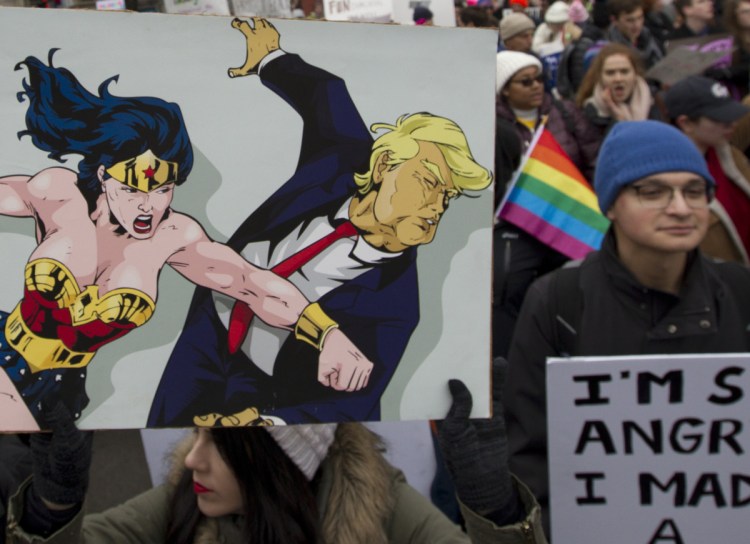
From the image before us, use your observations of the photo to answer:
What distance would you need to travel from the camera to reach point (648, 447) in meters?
2.33

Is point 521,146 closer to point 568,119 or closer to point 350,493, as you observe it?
point 568,119

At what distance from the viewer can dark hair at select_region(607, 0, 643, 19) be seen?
26.7ft

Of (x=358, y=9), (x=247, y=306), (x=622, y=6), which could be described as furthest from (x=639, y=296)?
(x=622, y=6)

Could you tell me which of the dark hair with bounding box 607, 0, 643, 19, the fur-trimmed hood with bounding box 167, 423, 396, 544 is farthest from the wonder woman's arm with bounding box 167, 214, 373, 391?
the dark hair with bounding box 607, 0, 643, 19

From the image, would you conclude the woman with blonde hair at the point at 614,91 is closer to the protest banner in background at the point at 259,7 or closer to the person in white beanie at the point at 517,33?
the protest banner in background at the point at 259,7

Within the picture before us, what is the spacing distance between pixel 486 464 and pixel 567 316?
2.13 ft

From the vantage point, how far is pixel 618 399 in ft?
7.54

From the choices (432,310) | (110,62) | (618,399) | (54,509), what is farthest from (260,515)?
(110,62)

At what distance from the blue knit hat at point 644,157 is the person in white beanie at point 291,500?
2.89 ft

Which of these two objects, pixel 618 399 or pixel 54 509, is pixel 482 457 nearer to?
pixel 618 399

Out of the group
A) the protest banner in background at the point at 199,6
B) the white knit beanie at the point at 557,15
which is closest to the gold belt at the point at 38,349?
the protest banner in background at the point at 199,6

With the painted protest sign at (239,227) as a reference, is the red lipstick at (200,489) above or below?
below

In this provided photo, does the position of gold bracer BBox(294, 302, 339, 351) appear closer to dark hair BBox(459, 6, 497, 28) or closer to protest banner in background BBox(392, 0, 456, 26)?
protest banner in background BBox(392, 0, 456, 26)

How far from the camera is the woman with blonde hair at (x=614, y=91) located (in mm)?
5582
